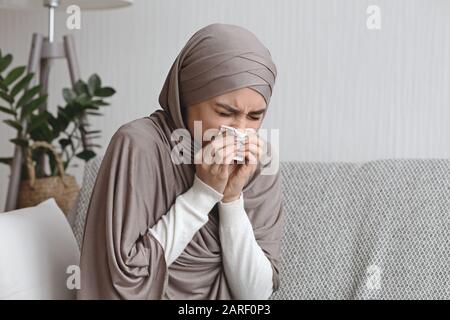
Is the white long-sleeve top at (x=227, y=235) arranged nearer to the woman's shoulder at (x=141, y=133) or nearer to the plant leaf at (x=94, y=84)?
the woman's shoulder at (x=141, y=133)

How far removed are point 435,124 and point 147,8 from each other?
1.11m

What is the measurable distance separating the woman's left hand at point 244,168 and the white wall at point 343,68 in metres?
1.03

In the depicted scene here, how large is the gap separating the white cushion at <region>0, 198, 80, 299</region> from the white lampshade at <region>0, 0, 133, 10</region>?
97 centimetres

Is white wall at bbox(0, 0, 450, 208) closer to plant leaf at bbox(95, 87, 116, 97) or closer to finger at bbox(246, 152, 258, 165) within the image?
plant leaf at bbox(95, 87, 116, 97)

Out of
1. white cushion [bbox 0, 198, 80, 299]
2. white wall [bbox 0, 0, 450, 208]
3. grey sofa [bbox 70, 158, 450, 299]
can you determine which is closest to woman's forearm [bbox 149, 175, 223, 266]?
white cushion [bbox 0, 198, 80, 299]

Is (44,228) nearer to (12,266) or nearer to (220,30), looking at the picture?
(12,266)

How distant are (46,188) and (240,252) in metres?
1.22

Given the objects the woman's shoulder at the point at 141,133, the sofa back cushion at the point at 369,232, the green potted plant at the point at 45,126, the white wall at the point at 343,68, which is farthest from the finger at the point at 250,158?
the green potted plant at the point at 45,126

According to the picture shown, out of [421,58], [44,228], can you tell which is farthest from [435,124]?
[44,228]

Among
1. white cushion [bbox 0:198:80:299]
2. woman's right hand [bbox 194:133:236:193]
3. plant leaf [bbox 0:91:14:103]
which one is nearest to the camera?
woman's right hand [bbox 194:133:236:193]

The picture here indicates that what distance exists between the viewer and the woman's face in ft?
4.75

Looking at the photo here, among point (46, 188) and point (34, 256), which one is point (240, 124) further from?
point (46, 188)

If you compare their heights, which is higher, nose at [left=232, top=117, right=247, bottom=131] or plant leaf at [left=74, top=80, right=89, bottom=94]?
nose at [left=232, top=117, right=247, bottom=131]

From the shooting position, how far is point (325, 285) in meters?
1.85
